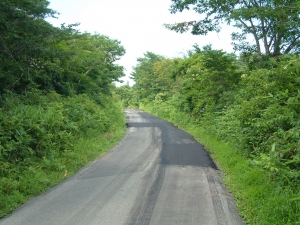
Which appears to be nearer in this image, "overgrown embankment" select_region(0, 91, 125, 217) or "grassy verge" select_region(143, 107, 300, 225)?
"grassy verge" select_region(143, 107, 300, 225)

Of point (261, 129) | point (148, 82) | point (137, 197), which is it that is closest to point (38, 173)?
point (137, 197)

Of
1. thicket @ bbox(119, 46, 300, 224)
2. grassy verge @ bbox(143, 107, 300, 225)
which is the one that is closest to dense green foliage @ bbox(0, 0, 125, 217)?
grassy verge @ bbox(143, 107, 300, 225)

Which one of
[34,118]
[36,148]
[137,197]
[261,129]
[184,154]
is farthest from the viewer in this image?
[184,154]

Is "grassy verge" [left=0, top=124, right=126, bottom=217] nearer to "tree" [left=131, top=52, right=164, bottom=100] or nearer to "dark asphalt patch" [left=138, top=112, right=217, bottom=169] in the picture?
"dark asphalt patch" [left=138, top=112, right=217, bottom=169]

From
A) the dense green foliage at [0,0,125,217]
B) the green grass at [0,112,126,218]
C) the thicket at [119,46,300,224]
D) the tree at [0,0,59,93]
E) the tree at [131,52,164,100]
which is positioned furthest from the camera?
the tree at [131,52,164,100]

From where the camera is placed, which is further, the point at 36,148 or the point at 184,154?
the point at 184,154

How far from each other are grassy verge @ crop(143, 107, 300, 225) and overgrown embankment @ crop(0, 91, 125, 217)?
4.40 meters

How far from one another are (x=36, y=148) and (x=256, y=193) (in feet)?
19.6

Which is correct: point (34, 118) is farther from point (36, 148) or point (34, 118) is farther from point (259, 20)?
point (259, 20)

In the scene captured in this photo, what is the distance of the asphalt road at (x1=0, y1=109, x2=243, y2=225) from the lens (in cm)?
450

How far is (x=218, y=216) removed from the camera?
4.62m

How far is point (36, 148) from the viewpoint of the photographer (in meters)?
7.54

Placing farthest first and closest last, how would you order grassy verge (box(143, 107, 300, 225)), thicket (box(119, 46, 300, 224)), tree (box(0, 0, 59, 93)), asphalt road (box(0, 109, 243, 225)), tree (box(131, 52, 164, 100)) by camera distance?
tree (box(131, 52, 164, 100)) → tree (box(0, 0, 59, 93)) → thicket (box(119, 46, 300, 224)) → asphalt road (box(0, 109, 243, 225)) → grassy verge (box(143, 107, 300, 225))

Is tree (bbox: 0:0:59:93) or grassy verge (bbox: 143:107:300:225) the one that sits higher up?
tree (bbox: 0:0:59:93)
